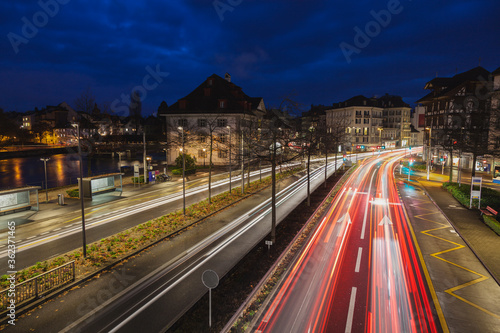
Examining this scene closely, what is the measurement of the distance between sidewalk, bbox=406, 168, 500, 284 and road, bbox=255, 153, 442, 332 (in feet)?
9.71

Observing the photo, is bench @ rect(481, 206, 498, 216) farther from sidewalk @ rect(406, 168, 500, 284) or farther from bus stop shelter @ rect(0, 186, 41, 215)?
bus stop shelter @ rect(0, 186, 41, 215)

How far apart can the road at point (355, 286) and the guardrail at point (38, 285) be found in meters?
8.08

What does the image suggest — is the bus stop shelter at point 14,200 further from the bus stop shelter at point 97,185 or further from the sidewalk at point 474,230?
the sidewalk at point 474,230

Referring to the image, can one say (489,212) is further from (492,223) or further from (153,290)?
(153,290)

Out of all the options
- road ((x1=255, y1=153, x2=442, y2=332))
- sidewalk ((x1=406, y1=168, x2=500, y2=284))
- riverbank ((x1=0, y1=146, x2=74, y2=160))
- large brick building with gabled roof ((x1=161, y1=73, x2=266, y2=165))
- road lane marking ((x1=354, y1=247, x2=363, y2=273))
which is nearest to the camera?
road ((x1=255, y1=153, x2=442, y2=332))

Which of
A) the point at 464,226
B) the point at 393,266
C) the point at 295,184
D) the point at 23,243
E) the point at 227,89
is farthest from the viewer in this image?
the point at 227,89

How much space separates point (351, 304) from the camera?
938 centimetres

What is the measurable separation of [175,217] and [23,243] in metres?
8.44

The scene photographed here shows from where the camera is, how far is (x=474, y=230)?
17.2 m

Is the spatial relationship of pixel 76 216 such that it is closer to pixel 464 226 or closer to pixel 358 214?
pixel 358 214

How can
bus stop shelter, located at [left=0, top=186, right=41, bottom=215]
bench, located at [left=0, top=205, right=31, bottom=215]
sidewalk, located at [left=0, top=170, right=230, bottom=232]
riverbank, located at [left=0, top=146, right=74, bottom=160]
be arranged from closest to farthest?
sidewalk, located at [left=0, top=170, right=230, bottom=232], bus stop shelter, located at [left=0, top=186, right=41, bottom=215], bench, located at [left=0, top=205, right=31, bottom=215], riverbank, located at [left=0, top=146, right=74, bottom=160]

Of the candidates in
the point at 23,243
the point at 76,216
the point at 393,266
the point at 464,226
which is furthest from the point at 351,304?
the point at 76,216

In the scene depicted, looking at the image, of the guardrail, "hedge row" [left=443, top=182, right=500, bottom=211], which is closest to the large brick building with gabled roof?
"hedge row" [left=443, top=182, right=500, bottom=211]

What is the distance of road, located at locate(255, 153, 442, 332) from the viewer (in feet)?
27.8
